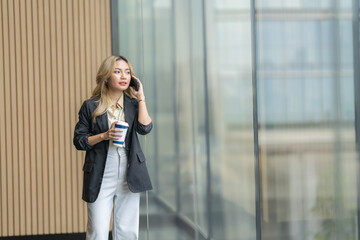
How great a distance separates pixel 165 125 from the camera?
188 inches

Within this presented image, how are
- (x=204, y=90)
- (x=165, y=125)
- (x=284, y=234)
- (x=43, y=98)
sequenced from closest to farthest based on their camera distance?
(x=284, y=234), (x=204, y=90), (x=165, y=125), (x=43, y=98)

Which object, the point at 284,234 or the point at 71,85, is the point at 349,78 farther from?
the point at 71,85

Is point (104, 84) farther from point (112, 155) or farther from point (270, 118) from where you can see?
point (270, 118)

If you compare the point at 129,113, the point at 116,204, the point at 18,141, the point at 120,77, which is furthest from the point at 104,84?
the point at 18,141

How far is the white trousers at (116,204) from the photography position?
11.8ft

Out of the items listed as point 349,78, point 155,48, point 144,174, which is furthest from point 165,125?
point 349,78

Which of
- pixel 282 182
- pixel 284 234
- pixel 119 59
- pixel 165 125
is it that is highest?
pixel 119 59

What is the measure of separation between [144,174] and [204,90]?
72cm

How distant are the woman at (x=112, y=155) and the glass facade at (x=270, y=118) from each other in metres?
0.52

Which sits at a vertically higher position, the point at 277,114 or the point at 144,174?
the point at 277,114

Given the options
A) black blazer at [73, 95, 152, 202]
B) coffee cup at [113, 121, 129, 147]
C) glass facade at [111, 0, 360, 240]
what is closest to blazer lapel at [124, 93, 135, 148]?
black blazer at [73, 95, 152, 202]

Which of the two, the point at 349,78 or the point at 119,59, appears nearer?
the point at 349,78

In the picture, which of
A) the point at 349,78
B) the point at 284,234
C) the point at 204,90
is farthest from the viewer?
the point at 204,90

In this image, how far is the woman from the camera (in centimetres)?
359
